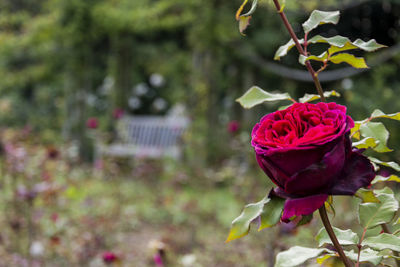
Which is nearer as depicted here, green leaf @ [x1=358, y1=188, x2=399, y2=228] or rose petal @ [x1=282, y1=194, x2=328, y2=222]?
rose petal @ [x1=282, y1=194, x2=328, y2=222]

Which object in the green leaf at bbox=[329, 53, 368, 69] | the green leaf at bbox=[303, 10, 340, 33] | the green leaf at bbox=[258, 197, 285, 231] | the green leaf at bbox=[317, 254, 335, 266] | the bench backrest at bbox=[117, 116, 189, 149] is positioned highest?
the green leaf at bbox=[303, 10, 340, 33]

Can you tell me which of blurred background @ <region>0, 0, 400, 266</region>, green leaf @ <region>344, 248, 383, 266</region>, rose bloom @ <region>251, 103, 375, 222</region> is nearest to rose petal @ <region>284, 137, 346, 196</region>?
rose bloom @ <region>251, 103, 375, 222</region>

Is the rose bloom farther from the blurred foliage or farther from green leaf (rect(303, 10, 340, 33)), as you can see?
the blurred foliage

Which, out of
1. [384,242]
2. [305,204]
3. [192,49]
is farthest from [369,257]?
[192,49]

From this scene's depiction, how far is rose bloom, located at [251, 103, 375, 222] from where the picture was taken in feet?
1.39

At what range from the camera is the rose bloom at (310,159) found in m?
0.42

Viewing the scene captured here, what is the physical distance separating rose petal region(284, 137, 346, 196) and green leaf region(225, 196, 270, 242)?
5cm

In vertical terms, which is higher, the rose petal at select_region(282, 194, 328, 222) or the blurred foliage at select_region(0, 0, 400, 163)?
the rose petal at select_region(282, 194, 328, 222)

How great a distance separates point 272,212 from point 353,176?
9 centimetres

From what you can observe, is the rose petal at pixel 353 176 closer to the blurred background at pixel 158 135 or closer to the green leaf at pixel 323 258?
the green leaf at pixel 323 258

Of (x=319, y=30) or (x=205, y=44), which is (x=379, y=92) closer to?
(x=319, y=30)

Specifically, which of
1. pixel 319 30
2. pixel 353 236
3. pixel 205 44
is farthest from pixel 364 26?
pixel 353 236

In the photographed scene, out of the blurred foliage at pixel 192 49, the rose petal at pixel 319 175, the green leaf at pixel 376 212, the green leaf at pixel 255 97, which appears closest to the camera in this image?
the rose petal at pixel 319 175

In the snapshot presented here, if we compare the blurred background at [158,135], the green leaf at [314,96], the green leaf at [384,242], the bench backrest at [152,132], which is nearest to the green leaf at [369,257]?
the green leaf at [384,242]
